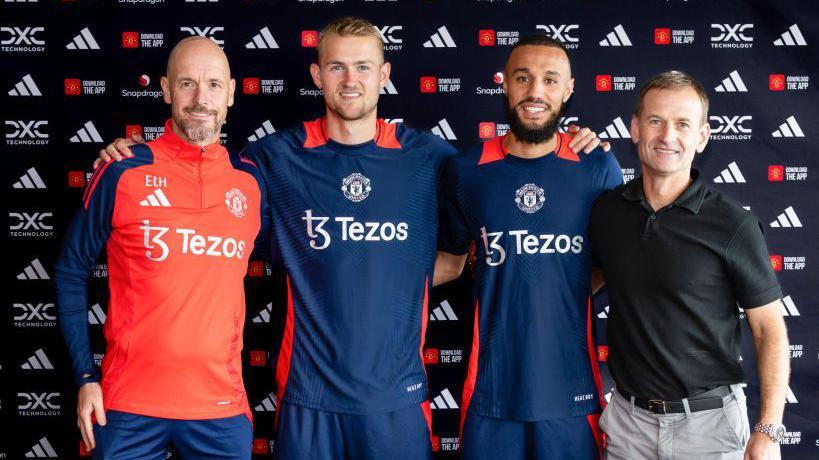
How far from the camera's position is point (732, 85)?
114 inches

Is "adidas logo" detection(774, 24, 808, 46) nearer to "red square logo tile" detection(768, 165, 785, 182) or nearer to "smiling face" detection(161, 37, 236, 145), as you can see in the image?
"red square logo tile" detection(768, 165, 785, 182)

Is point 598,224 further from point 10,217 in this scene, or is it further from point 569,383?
point 10,217

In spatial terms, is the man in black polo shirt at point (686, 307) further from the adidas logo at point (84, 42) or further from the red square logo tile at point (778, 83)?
the adidas logo at point (84, 42)

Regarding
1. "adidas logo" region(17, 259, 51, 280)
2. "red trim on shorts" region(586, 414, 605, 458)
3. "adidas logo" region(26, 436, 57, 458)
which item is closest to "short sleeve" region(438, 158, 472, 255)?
"red trim on shorts" region(586, 414, 605, 458)

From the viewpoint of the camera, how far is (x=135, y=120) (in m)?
2.90

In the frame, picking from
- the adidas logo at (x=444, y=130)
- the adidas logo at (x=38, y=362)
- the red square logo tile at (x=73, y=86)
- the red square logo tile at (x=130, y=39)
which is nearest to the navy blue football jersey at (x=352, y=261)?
the adidas logo at (x=444, y=130)

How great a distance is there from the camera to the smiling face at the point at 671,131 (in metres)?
1.86

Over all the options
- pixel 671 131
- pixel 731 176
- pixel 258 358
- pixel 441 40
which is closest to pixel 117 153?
pixel 258 358

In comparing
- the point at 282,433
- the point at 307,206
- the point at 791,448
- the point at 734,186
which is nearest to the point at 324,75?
the point at 307,206

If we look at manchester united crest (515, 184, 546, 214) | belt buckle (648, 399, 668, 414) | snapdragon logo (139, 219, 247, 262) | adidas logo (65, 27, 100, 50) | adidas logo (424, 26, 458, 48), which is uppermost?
adidas logo (65, 27, 100, 50)

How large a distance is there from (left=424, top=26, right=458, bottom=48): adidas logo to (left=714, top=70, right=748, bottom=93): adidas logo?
3.99 feet

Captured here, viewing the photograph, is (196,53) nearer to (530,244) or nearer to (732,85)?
(530,244)

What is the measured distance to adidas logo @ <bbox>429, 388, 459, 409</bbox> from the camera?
2967 mm

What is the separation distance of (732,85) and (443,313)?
5.48 feet
